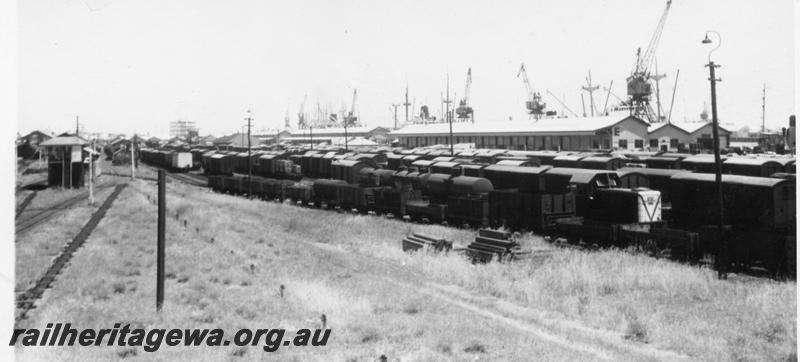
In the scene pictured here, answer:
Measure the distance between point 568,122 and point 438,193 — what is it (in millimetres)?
47393

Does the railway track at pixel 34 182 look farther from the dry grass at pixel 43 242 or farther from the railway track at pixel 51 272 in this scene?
the railway track at pixel 51 272

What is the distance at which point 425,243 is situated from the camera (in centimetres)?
2453

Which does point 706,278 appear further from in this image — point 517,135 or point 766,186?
point 517,135

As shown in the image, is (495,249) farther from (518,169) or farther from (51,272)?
(51,272)

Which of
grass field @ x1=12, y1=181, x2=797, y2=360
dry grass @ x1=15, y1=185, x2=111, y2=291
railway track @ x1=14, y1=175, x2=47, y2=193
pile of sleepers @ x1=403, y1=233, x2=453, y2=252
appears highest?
railway track @ x1=14, y1=175, x2=47, y2=193

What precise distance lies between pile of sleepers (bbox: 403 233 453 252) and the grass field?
0.77 meters

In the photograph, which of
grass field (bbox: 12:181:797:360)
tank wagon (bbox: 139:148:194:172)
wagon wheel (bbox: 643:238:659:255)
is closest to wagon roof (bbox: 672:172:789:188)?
wagon wheel (bbox: 643:238:659:255)

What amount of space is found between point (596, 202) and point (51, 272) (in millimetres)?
21065

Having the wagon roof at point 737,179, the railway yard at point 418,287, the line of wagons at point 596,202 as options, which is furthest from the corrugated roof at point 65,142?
the wagon roof at point 737,179

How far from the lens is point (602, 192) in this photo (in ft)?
83.4

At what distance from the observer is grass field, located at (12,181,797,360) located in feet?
39.7

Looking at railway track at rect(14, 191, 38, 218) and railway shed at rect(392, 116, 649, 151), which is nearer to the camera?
railway track at rect(14, 191, 38, 218)

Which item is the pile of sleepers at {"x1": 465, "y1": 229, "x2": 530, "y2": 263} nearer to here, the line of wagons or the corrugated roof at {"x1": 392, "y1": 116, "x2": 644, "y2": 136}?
the line of wagons

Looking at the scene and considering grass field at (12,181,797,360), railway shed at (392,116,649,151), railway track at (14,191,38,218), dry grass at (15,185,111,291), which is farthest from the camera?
railway shed at (392,116,649,151)
